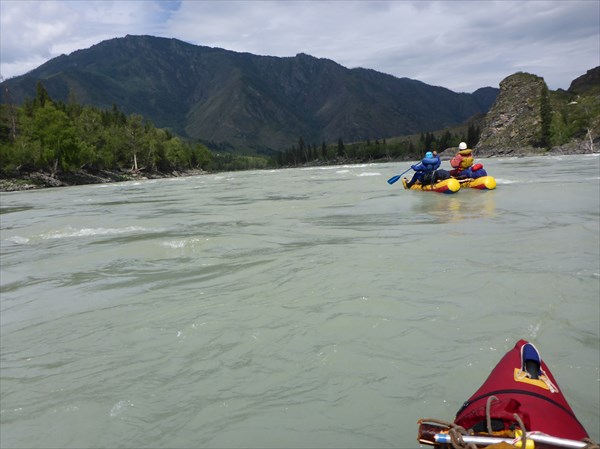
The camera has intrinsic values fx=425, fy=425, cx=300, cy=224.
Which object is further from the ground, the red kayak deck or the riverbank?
the riverbank

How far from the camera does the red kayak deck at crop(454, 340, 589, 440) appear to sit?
7.93 feet

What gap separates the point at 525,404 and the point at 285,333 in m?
3.55

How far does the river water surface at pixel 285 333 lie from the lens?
4.00 m

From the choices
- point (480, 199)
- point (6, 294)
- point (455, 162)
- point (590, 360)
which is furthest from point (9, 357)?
point (455, 162)

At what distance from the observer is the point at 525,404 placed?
8.45 feet

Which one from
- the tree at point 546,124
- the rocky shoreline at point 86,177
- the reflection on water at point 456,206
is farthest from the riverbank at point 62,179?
the tree at point 546,124

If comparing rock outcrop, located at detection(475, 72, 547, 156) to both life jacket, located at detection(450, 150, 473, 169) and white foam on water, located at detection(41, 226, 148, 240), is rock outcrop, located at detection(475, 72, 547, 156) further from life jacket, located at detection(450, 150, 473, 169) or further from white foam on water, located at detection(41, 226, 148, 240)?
A: white foam on water, located at detection(41, 226, 148, 240)

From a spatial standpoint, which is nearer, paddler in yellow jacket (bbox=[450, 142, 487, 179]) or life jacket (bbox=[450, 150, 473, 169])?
life jacket (bbox=[450, 150, 473, 169])

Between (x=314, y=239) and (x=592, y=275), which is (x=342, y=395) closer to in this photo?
(x=592, y=275)

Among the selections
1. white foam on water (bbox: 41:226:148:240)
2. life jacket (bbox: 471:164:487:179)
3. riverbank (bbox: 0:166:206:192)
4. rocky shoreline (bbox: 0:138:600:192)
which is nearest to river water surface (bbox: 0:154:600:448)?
white foam on water (bbox: 41:226:148:240)

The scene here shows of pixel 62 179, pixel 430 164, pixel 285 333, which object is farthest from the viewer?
pixel 62 179

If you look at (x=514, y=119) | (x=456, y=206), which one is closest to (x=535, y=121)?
(x=514, y=119)

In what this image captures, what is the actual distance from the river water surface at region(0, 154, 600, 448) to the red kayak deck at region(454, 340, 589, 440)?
3.57 feet

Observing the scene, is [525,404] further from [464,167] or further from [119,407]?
[464,167]
